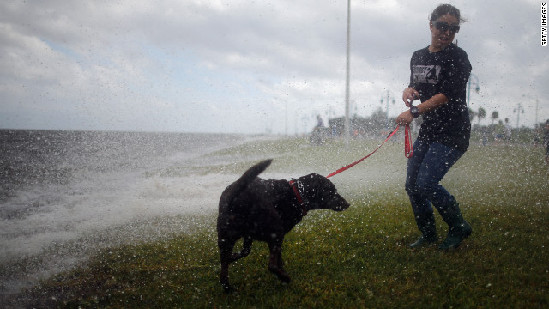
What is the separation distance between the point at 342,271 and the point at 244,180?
1.67 meters

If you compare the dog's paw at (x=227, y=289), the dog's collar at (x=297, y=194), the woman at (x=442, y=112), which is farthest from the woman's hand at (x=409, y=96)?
the dog's paw at (x=227, y=289)

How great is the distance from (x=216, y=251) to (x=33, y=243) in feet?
11.8

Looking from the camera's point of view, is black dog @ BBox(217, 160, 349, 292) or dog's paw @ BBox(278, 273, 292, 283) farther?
dog's paw @ BBox(278, 273, 292, 283)

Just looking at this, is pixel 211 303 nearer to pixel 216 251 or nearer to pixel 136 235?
pixel 216 251

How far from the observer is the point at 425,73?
12.0 ft

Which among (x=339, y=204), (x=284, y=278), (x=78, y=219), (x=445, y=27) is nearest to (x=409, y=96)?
(x=445, y=27)

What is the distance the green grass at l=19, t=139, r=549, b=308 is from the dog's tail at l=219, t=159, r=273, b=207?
1047 mm

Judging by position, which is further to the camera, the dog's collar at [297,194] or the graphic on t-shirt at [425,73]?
the graphic on t-shirt at [425,73]

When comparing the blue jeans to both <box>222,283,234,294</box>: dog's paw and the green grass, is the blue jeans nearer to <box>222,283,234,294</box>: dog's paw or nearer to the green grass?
the green grass

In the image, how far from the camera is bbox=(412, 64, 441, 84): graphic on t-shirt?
3.55 m

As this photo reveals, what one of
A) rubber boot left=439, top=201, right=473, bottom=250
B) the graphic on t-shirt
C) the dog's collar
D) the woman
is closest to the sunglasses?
the woman

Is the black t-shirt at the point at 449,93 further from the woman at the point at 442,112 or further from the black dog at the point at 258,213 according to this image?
the black dog at the point at 258,213

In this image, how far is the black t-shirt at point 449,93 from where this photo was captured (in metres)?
3.40

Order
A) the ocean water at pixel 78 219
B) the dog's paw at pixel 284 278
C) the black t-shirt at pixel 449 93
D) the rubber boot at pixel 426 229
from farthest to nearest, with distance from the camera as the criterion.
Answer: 1. the ocean water at pixel 78 219
2. the rubber boot at pixel 426 229
3. the black t-shirt at pixel 449 93
4. the dog's paw at pixel 284 278
